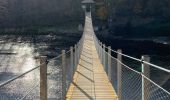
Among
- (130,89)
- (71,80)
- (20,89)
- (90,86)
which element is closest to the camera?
(90,86)

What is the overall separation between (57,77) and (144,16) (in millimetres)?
67879

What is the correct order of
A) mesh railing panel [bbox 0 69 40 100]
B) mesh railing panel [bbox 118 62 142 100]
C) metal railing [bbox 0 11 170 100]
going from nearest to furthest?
metal railing [bbox 0 11 170 100] < mesh railing panel [bbox 118 62 142 100] < mesh railing panel [bbox 0 69 40 100]

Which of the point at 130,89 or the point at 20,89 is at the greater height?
the point at 130,89

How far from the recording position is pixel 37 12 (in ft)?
357

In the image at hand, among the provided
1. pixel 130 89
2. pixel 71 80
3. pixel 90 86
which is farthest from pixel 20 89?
pixel 90 86

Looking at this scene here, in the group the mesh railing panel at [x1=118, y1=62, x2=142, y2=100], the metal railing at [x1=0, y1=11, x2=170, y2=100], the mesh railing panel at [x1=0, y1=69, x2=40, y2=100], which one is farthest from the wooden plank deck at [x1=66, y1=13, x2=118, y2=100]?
the mesh railing panel at [x1=0, y1=69, x2=40, y2=100]

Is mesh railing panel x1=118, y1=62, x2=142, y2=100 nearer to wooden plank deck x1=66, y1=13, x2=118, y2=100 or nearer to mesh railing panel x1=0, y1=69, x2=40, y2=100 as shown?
wooden plank deck x1=66, y1=13, x2=118, y2=100

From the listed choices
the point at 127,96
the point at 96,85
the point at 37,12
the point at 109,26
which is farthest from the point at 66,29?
the point at 96,85

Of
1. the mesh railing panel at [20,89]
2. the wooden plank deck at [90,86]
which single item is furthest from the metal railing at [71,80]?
the wooden plank deck at [90,86]

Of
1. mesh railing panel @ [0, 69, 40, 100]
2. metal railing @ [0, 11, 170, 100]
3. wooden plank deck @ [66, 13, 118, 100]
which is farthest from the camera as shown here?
mesh railing panel @ [0, 69, 40, 100]

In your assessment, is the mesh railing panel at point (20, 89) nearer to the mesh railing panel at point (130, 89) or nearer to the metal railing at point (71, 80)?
the metal railing at point (71, 80)

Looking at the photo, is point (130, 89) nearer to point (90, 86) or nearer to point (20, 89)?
point (90, 86)

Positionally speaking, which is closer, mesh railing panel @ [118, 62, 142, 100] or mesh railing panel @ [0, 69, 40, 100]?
mesh railing panel @ [118, 62, 142, 100]

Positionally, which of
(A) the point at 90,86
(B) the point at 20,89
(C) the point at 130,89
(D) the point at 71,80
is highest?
(D) the point at 71,80
